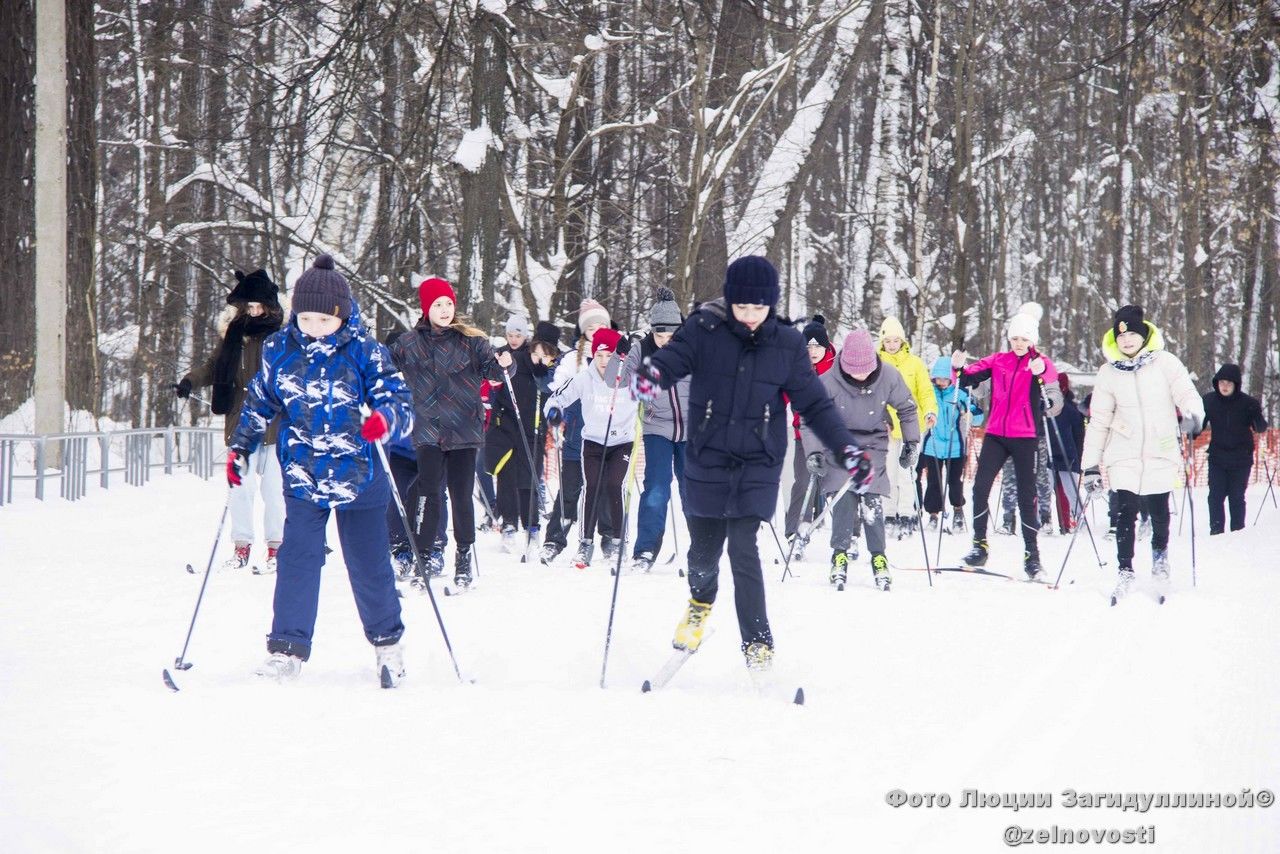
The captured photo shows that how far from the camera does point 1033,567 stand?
930 cm

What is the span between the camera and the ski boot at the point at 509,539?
10.5 m

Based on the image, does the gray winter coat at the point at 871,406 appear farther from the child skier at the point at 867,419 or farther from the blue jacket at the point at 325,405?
the blue jacket at the point at 325,405

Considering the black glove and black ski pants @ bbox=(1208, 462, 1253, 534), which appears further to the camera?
black ski pants @ bbox=(1208, 462, 1253, 534)

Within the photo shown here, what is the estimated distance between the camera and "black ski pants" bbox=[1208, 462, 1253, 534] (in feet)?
44.8

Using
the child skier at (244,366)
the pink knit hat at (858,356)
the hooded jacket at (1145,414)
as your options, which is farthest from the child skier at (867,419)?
the child skier at (244,366)

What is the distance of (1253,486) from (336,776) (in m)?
19.1

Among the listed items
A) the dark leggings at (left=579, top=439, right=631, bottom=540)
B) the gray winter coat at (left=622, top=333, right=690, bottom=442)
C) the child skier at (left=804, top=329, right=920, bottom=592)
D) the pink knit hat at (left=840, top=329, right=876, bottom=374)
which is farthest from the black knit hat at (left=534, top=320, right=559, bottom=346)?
the pink knit hat at (left=840, top=329, right=876, bottom=374)

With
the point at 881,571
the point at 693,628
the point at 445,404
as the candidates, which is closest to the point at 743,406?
the point at 693,628

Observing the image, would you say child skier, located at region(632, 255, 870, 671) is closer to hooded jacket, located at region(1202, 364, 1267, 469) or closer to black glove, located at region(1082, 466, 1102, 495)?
black glove, located at region(1082, 466, 1102, 495)

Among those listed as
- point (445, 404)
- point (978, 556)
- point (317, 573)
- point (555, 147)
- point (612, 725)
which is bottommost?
point (978, 556)

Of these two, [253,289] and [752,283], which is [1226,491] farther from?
[752,283]

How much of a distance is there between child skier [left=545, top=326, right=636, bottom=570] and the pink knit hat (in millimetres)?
1546

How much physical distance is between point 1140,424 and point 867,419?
5.69ft

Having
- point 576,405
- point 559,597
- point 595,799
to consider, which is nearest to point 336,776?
point 595,799
